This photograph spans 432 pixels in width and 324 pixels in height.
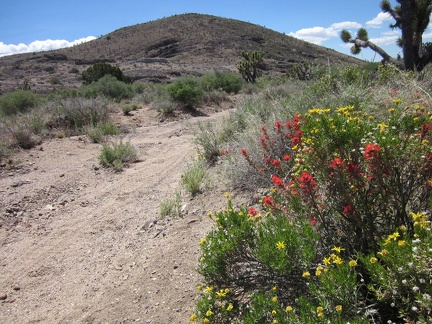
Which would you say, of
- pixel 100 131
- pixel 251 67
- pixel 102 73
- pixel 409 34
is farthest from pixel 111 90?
pixel 409 34

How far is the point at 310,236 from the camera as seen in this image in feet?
6.93

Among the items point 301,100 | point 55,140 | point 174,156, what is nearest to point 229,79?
point 55,140

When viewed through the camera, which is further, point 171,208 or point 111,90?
point 111,90

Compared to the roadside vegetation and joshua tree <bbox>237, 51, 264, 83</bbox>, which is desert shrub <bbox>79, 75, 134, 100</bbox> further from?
the roadside vegetation

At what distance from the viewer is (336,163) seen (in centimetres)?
219

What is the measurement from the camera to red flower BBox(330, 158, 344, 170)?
217 centimetres

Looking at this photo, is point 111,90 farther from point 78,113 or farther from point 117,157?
point 117,157

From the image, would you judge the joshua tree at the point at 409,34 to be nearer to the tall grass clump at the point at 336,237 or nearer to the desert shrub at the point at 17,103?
the tall grass clump at the point at 336,237

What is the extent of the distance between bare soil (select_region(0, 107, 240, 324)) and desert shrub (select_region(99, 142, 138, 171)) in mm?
189

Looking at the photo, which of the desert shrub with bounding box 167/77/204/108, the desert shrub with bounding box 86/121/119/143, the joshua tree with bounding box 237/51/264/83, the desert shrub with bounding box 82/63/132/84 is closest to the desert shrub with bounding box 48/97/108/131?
the desert shrub with bounding box 86/121/119/143

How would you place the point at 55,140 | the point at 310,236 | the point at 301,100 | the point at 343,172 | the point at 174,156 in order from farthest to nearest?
the point at 55,140
the point at 174,156
the point at 301,100
the point at 343,172
the point at 310,236

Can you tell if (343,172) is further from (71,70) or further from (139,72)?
(71,70)

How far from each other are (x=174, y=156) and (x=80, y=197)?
2214 mm

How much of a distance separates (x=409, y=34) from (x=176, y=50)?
5284 centimetres
